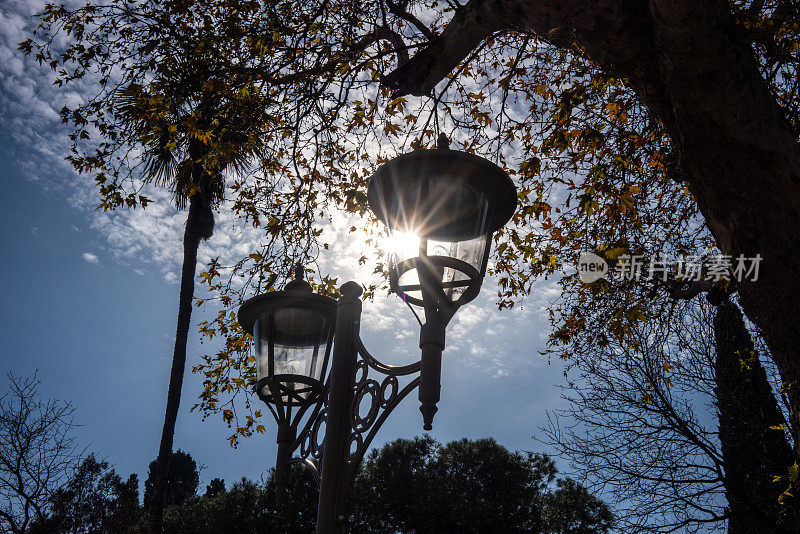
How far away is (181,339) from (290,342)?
14.2 metres

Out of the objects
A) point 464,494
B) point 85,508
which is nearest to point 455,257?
point 85,508

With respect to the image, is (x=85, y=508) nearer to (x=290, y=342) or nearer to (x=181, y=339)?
(x=181, y=339)

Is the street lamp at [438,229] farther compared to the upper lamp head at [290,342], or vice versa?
the upper lamp head at [290,342]

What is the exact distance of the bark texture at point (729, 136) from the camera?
349cm

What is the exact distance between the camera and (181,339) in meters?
18.0

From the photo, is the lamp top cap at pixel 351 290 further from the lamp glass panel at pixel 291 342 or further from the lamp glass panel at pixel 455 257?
the lamp glass panel at pixel 455 257

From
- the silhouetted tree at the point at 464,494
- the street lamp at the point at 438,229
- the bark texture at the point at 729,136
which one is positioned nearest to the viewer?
the bark texture at the point at 729,136

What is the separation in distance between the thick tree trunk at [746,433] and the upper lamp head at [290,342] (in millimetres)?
8328

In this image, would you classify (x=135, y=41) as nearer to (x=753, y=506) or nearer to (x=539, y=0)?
(x=539, y=0)

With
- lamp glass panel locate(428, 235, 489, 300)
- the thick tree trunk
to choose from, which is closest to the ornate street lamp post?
lamp glass panel locate(428, 235, 489, 300)

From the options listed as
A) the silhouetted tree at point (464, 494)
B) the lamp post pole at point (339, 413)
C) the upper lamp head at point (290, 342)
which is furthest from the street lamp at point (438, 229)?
the silhouetted tree at point (464, 494)

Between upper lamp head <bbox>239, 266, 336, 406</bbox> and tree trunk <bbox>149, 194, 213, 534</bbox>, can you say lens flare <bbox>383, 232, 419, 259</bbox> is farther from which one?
tree trunk <bbox>149, 194, 213, 534</bbox>

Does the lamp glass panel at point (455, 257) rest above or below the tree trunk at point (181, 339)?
below

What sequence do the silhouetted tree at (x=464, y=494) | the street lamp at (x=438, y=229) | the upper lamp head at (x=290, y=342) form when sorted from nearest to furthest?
the street lamp at (x=438, y=229) → the upper lamp head at (x=290, y=342) → the silhouetted tree at (x=464, y=494)
